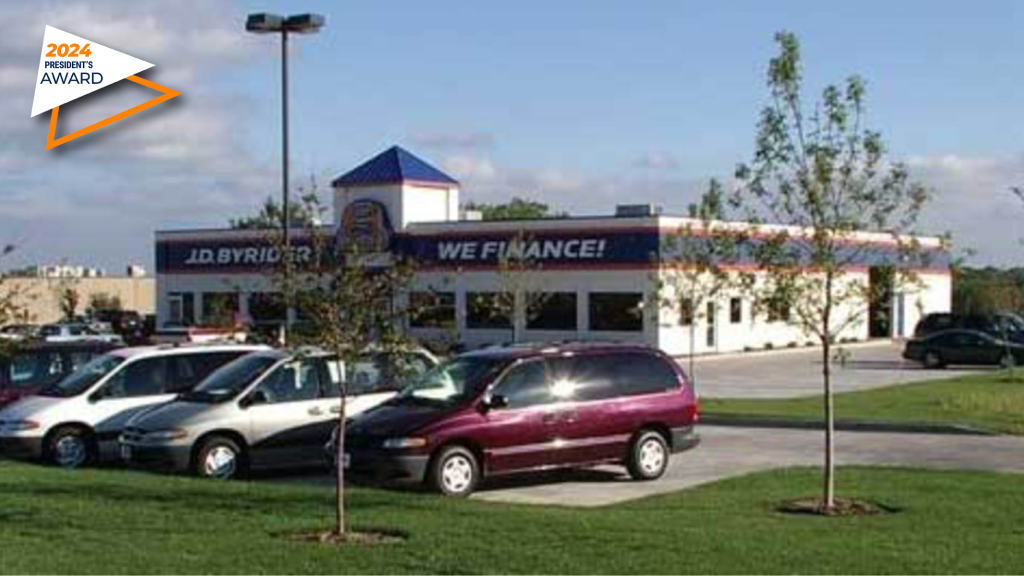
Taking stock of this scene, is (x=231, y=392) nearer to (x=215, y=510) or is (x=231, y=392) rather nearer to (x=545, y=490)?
(x=545, y=490)

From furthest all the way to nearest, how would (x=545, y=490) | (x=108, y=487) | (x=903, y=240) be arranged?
1. (x=545, y=490)
2. (x=108, y=487)
3. (x=903, y=240)

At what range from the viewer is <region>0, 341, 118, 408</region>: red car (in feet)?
75.9

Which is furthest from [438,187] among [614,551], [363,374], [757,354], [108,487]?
[614,551]

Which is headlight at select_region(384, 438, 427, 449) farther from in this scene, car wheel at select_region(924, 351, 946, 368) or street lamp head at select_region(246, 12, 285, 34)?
car wheel at select_region(924, 351, 946, 368)

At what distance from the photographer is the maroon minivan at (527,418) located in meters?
16.7

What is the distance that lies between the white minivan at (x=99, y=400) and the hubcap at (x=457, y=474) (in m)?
5.43

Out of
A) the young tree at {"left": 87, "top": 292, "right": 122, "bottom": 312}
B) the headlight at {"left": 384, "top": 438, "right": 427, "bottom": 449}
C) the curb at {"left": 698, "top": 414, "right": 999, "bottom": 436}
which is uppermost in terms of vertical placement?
the young tree at {"left": 87, "top": 292, "right": 122, "bottom": 312}

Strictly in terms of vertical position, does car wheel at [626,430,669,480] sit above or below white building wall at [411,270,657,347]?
below

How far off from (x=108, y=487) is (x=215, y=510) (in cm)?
265

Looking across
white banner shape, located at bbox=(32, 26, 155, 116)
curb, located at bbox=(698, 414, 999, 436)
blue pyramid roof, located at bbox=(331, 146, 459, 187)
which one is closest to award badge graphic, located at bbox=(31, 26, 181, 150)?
white banner shape, located at bbox=(32, 26, 155, 116)

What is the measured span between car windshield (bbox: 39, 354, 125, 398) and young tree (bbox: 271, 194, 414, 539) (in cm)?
943

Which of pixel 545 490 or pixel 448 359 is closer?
pixel 545 490

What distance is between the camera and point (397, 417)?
17.1 m

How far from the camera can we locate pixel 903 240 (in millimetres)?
14461
